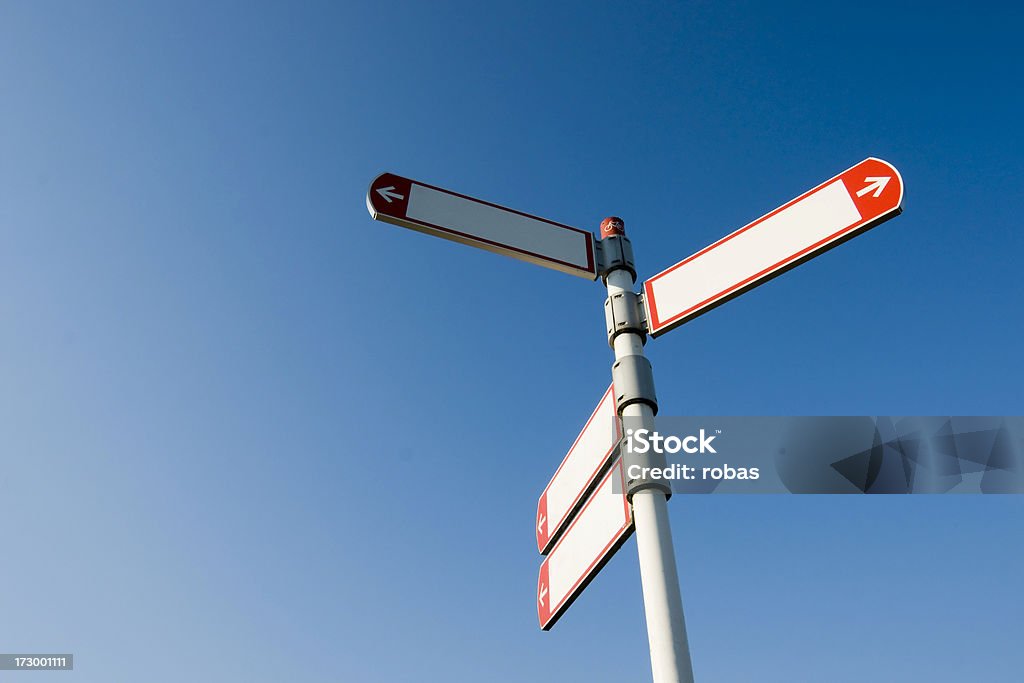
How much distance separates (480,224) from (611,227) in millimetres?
623

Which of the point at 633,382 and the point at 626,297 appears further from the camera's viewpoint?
the point at 626,297

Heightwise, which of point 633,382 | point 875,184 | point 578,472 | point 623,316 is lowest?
point 578,472

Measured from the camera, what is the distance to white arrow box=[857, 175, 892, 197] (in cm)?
248

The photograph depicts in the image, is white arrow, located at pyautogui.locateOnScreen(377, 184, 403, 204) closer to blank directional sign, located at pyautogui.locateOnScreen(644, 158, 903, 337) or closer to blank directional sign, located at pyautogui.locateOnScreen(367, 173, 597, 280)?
blank directional sign, located at pyautogui.locateOnScreen(367, 173, 597, 280)

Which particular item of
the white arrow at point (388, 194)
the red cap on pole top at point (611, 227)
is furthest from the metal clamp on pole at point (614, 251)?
the white arrow at point (388, 194)

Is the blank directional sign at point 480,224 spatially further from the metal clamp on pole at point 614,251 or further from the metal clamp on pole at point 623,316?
the metal clamp on pole at point 623,316

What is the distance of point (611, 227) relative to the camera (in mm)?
3246

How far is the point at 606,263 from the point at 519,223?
1.39 feet

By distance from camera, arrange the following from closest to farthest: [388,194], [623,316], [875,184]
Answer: [875,184]
[623,316]
[388,194]

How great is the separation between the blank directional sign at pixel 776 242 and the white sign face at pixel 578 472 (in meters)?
0.42

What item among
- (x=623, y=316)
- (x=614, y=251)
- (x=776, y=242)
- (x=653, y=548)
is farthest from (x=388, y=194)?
(x=653, y=548)

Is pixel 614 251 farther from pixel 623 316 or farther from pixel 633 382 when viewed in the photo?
pixel 633 382

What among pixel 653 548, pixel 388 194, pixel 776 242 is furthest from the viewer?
pixel 388 194

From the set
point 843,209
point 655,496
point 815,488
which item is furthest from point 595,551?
point 815,488
